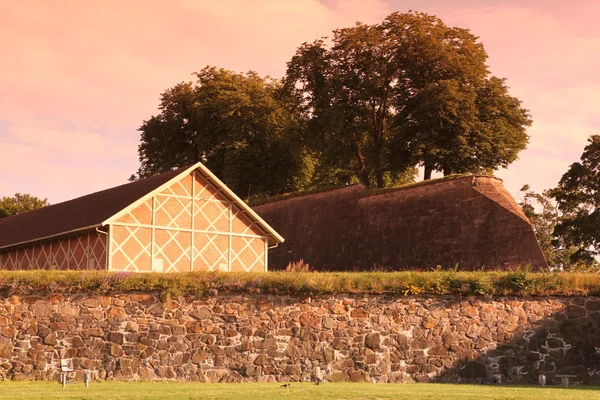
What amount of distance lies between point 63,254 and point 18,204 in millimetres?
36790

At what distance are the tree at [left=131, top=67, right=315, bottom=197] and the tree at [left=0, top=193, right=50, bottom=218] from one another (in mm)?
14613

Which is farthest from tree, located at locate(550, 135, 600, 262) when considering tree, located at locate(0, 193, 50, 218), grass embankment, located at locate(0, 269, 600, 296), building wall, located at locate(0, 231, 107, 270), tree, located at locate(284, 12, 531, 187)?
tree, located at locate(0, 193, 50, 218)

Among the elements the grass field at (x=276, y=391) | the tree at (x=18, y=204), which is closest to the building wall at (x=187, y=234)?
the grass field at (x=276, y=391)

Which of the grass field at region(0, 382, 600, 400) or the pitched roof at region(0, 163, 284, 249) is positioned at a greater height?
the pitched roof at region(0, 163, 284, 249)

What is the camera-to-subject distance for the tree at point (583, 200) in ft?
134

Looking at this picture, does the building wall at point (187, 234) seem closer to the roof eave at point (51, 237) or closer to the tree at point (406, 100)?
the roof eave at point (51, 237)

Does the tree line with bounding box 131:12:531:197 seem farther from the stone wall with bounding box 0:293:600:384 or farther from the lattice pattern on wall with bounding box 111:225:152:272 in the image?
A: the stone wall with bounding box 0:293:600:384

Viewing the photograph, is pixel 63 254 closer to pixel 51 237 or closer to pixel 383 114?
pixel 51 237

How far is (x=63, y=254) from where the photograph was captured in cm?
3647

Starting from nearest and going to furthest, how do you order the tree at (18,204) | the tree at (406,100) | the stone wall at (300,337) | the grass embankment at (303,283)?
the stone wall at (300,337), the grass embankment at (303,283), the tree at (406,100), the tree at (18,204)

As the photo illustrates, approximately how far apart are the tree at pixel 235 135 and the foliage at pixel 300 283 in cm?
3070

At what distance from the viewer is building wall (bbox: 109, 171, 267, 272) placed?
114 ft

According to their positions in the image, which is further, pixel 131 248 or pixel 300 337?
pixel 131 248

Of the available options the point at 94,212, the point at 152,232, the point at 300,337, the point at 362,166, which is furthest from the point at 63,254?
the point at 362,166
